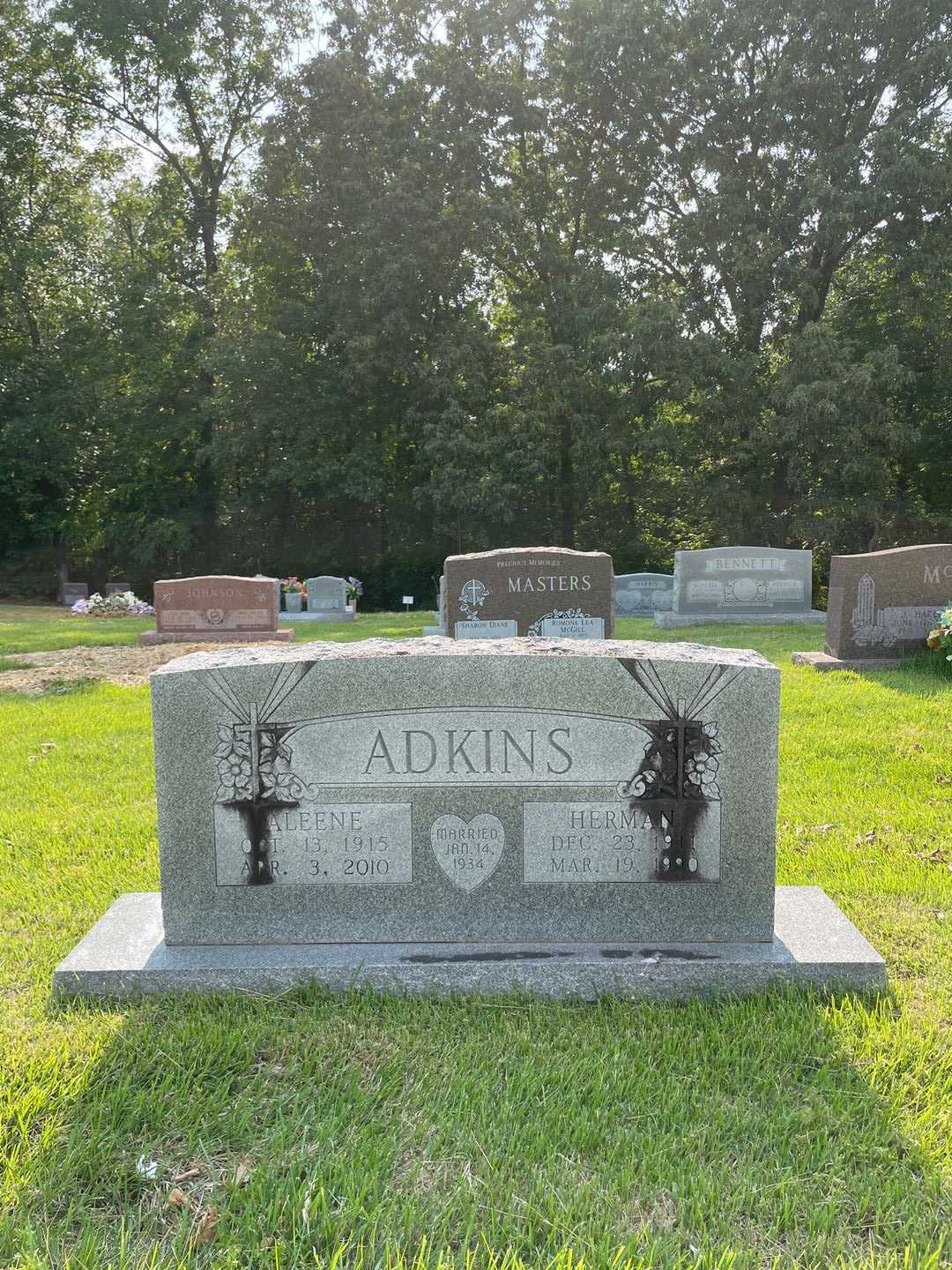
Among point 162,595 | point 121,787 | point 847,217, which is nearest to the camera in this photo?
point 121,787

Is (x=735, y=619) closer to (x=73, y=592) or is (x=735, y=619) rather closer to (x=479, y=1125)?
(x=479, y=1125)

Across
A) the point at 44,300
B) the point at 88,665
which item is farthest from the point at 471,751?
the point at 44,300

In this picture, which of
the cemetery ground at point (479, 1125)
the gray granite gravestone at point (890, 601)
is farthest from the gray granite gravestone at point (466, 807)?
the gray granite gravestone at point (890, 601)

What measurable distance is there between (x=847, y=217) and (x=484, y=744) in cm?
1938

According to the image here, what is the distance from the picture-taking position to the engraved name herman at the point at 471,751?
293 cm

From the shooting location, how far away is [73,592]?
25094 millimetres

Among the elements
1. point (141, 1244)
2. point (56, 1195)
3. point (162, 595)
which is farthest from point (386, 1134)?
point (162, 595)

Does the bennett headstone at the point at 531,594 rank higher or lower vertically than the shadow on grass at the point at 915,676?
higher

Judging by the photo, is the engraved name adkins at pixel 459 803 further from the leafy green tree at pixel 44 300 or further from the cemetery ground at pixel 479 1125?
the leafy green tree at pixel 44 300

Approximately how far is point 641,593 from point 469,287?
11422 millimetres

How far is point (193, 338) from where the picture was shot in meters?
24.1

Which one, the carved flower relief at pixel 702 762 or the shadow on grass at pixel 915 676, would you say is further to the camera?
the shadow on grass at pixel 915 676

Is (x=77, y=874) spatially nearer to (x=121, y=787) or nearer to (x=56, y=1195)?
(x=121, y=787)

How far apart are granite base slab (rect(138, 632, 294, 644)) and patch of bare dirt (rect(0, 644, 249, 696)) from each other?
1.05ft
